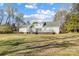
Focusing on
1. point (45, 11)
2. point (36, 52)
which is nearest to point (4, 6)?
point (45, 11)

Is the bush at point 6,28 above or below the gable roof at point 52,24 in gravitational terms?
below

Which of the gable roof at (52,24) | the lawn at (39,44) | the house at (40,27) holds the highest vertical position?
the gable roof at (52,24)

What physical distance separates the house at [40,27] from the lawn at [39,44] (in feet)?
0.13

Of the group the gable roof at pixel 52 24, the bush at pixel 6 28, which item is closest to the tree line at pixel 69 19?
the gable roof at pixel 52 24

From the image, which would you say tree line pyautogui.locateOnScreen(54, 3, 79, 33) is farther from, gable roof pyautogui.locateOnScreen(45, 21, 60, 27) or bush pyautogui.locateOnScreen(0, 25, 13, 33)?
bush pyautogui.locateOnScreen(0, 25, 13, 33)

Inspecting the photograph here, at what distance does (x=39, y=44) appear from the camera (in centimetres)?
209

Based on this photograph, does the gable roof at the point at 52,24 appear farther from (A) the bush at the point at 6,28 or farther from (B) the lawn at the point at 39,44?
(A) the bush at the point at 6,28

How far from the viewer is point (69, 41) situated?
211cm

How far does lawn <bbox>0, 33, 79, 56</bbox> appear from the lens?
81.4 inches

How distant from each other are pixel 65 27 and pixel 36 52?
1.18ft

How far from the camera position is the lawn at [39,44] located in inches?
81.4

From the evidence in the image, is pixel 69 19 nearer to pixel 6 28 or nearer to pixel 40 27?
pixel 40 27

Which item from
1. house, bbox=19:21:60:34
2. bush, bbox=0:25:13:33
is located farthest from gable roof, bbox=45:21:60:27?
bush, bbox=0:25:13:33

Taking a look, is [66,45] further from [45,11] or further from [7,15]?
[7,15]
